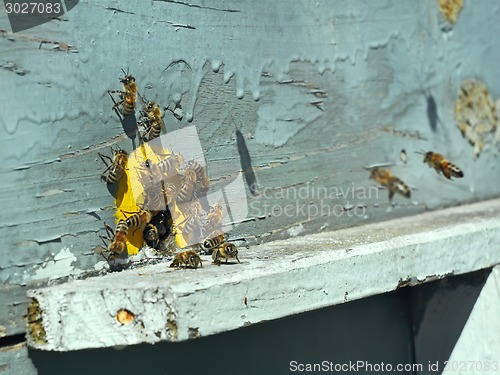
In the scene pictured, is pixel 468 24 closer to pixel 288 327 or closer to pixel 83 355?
pixel 288 327

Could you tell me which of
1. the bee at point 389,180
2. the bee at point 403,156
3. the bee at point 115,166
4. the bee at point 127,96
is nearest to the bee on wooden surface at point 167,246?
the bee at point 115,166

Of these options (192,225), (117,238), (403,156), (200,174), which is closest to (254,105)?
(200,174)

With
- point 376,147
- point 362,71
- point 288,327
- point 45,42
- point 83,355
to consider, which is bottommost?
point 288,327

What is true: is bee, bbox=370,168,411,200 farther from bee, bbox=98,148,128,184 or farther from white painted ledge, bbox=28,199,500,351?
bee, bbox=98,148,128,184

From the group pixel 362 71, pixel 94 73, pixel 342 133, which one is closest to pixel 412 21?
pixel 362 71

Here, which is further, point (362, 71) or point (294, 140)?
point (362, 71)

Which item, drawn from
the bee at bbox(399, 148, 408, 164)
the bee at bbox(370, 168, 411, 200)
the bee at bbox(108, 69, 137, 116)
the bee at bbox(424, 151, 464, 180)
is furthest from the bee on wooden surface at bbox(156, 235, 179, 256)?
the bee at bbox(424, 151, 464, 180)

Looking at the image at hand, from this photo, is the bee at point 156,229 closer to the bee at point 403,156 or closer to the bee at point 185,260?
the bee at point 185,260
